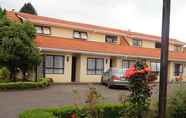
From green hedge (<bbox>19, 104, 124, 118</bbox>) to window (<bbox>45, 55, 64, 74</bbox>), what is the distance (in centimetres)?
1642

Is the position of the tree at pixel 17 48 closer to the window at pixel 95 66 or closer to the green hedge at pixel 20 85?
the green hedge at pixel 20 85

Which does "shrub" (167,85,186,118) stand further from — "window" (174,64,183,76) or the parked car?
"window" (174,64,183,76)

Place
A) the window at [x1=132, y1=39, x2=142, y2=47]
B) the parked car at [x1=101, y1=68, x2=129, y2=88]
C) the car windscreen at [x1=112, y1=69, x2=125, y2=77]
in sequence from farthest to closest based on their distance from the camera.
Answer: the window at [x1=132, y1=39, x2=142, y2=47]
the car windscreen at [x1=112, y1=69, x2=125, y2=77]
the parked car at [x1=101, y1=68, x2=129, y2=88]

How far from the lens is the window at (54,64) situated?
25.4 metres

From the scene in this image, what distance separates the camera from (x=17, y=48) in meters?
20.6

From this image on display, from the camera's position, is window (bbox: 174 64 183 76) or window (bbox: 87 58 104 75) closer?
window (bbox: 87 58 104 75)

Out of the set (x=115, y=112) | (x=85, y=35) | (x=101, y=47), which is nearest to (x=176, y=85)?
(x=115, y=112)

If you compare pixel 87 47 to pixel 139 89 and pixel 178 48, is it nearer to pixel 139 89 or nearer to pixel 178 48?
pixel 178 48

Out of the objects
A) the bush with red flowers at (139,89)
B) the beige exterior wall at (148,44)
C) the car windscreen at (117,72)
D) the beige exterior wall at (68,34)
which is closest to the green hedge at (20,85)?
the car windscreen at (117,72)

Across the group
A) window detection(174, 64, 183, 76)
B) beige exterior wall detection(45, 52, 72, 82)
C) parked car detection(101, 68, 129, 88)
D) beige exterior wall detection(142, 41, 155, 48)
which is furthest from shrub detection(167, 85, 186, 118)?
beige exterior wall detection(142, 41, 155, 48)

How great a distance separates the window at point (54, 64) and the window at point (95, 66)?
281 cm

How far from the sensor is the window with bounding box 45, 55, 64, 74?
2539 cm

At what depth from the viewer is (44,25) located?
28734 mm

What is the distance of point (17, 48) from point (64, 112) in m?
13.0
